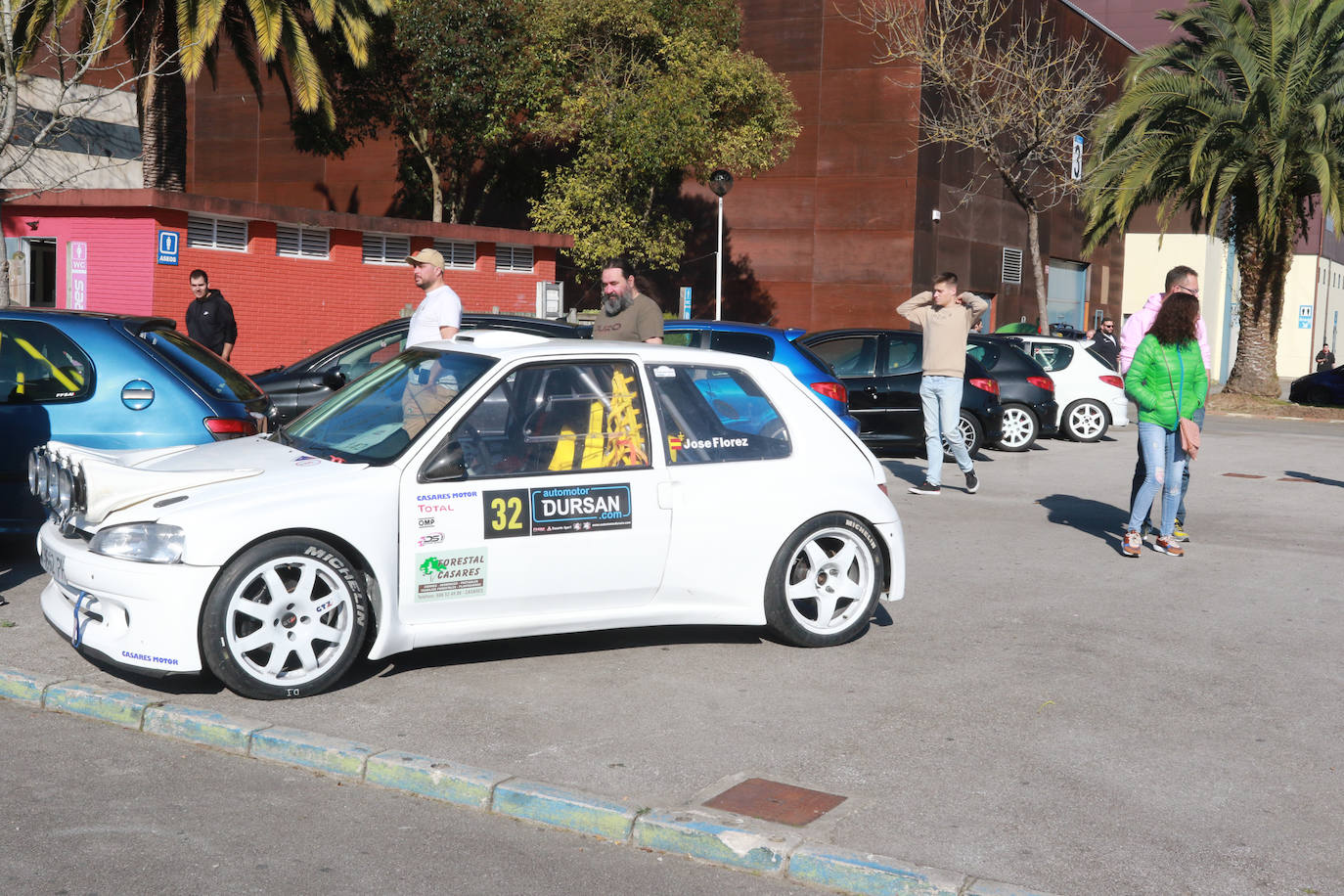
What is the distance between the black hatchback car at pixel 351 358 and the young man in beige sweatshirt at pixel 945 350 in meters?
3.05

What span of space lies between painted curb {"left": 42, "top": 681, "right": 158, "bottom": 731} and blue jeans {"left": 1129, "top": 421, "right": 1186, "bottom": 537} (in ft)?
21.6

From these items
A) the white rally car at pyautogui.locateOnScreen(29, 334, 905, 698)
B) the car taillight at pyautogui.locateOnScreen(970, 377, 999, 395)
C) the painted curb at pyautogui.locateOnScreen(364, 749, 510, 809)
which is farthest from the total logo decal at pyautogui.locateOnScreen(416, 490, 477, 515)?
the car taillight at pyautogui.locateOnScreen(970, 377, 999, 395)

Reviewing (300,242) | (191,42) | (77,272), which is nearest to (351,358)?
(77,272)

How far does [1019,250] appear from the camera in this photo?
142 feet

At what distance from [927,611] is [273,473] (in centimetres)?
379

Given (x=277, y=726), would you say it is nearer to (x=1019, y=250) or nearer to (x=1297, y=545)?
(x=1297, y=545)

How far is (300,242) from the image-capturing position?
24750 millimetres

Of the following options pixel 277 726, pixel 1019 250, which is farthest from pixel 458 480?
pixel 1019 250

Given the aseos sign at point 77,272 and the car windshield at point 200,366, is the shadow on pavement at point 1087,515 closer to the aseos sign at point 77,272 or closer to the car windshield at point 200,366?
the car windshield at point 200,366

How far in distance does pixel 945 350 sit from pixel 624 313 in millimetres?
3337

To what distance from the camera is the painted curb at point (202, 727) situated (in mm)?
5062

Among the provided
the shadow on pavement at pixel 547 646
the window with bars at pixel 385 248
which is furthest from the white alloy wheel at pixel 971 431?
the window with bars at pixel 385 248

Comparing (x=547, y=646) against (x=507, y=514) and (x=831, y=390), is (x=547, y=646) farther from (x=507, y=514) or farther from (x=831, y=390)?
(x=831, y=390)

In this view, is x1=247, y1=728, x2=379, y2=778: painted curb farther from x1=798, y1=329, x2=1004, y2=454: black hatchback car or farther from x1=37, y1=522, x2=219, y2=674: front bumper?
x1=798, y1=329, x2=1004, y2=454: black hatchback car
